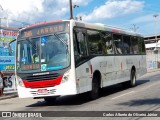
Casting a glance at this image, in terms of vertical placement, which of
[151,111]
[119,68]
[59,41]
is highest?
[59,41]

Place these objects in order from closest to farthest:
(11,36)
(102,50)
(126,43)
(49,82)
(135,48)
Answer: (49,82)
(102,50)
(126,43)
(135,48)
(11,36)

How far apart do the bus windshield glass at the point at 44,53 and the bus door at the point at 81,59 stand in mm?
451

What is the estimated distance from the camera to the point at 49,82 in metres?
12.8

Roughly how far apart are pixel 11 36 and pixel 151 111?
14.0 metres

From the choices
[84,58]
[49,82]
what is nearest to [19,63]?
[49,82]

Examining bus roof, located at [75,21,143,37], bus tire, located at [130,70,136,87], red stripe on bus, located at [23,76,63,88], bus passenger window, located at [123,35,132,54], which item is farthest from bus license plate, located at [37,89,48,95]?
bus tire, located at [130,70,136,87]

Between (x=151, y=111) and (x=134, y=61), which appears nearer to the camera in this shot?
(x=151, y=111)

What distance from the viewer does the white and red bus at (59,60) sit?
12727 millimetres

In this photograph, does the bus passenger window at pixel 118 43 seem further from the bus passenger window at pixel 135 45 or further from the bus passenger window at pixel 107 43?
the bus passenger window at pixel 135 45

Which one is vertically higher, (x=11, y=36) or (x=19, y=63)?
(x=11, y=36)

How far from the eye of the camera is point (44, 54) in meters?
13.0

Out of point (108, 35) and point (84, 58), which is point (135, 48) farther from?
point (84, 58)

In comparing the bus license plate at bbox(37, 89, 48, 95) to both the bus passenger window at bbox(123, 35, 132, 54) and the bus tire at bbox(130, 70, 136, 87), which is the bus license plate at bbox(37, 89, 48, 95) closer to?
the bus passenger window at bbox(123, 35, 132, 54)

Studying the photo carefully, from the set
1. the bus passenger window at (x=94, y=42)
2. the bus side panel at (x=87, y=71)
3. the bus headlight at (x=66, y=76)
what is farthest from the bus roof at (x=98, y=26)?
the bus headlight at (x=66, y=76)
